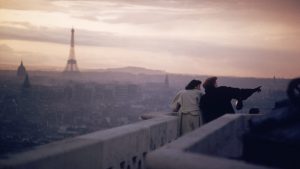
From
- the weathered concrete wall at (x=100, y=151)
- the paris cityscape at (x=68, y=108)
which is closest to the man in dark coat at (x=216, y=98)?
the weathered concrete wall at (x=100, y=151)

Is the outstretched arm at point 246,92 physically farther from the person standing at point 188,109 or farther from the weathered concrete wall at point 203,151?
the weathered concrete wall at point 203,151

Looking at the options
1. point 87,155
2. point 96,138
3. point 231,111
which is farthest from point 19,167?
point 231,111

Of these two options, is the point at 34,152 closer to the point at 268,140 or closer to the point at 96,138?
the point at 96,138

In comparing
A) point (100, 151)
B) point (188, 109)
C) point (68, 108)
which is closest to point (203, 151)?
point (100, 151)

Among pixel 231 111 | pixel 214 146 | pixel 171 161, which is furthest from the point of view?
pixel 231 111

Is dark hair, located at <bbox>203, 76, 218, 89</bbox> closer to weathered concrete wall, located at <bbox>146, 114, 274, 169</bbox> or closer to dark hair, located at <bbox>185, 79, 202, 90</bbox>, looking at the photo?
dark hair, located at <bbox>185, 79, 202, 90</bbox>

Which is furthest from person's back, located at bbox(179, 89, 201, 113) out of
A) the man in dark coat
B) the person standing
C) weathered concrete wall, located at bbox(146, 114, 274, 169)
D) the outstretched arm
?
weathered concrete wall, located at bbox(146, 114, 274, 169)

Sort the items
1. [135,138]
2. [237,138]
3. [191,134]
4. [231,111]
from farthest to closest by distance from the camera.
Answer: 1. [231,111]
2. [237,138]
3. [135,138]
4. [191,134]
